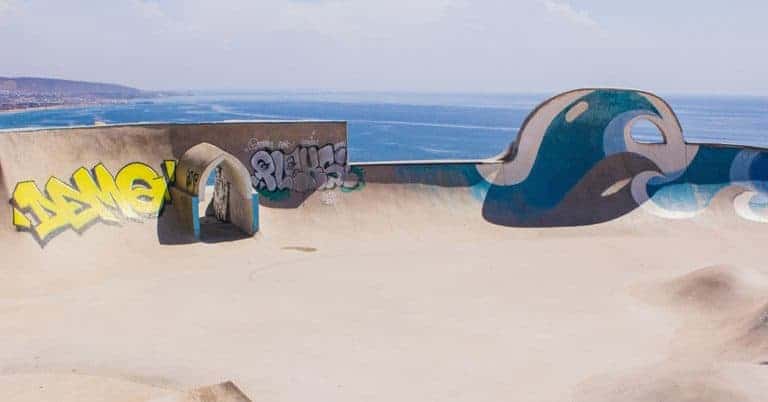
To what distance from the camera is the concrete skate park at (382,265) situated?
1295 cm

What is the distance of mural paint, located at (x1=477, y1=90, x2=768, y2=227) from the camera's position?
27.3 m

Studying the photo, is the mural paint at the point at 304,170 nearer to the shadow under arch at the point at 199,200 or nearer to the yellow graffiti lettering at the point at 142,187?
the shadow under arch at the point at 199,200

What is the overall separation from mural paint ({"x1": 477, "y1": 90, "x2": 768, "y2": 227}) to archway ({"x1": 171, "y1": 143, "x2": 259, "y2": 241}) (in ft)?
30.3

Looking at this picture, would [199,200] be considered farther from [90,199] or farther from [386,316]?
[386,316]

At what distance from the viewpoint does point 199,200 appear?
943 inches

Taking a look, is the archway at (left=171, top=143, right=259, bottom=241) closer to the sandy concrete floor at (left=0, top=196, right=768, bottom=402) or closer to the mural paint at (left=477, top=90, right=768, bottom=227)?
the sandy concrete floor at (left=0, top=196, right=768, bottom=402)

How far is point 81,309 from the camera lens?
651 inches

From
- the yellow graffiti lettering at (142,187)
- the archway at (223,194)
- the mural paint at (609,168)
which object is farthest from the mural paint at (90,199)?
the mural paint at (609,168)

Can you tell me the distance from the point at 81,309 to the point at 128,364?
13.0ft

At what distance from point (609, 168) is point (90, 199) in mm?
19588

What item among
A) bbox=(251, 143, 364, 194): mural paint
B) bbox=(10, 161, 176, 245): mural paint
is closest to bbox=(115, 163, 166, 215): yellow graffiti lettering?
bbox=(10, 161, 176, 245): mural paint

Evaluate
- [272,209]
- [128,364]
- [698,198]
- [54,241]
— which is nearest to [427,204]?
[272,209]

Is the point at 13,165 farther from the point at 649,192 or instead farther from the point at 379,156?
the point at 379,156

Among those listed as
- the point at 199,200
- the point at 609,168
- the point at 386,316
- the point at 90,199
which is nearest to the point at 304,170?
the point at 199,200
